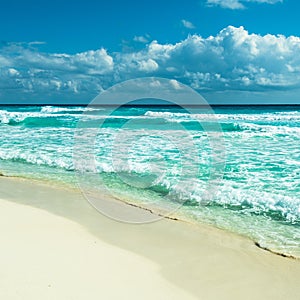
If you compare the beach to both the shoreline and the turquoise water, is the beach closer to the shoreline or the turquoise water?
the shoreline

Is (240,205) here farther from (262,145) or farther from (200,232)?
(262,145)

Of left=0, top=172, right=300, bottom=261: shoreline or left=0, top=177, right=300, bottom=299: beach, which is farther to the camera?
left=0, top=172, right=300, bottom=261: shoreline

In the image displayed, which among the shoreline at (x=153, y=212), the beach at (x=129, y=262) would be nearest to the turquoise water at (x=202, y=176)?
the shoreline at (x=153, y=212)

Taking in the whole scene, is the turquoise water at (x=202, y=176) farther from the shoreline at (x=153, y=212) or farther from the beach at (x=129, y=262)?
the beach at (x=129, y=262)

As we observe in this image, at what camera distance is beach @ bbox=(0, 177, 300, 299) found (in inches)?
→ 144

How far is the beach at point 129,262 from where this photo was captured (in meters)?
3.65

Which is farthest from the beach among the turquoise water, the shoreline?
the turquoise water

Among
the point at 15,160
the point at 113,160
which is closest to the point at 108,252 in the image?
the point at 113,160

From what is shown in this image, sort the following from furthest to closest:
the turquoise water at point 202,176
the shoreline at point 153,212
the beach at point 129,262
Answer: the turquoise water at point 202,176 < the shoreline at point 153,212 < the beach at point 129,262

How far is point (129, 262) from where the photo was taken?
4344 mm

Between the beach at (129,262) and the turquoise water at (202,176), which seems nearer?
the beach at (129,262)

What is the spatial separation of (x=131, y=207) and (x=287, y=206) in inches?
111

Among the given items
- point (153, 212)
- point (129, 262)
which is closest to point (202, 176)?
point (153, 212)

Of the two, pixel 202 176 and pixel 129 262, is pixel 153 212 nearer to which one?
pixel 129 262
